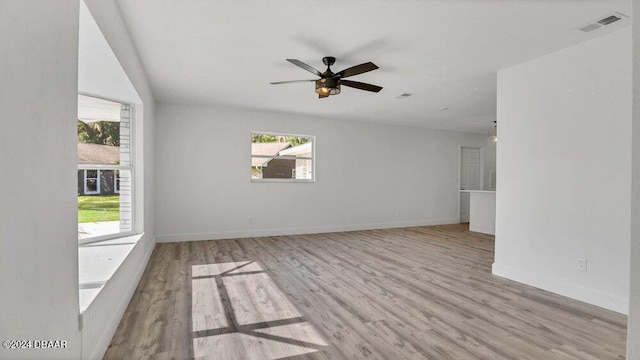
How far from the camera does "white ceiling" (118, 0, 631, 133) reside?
2.40 meters

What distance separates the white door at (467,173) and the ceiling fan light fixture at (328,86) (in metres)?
6.07

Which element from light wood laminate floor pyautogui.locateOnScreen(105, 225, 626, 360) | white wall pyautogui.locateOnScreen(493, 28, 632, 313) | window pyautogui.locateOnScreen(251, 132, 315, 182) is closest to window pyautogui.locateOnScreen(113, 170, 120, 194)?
A: light wood laminate floor pyautogui.locateOnScreen(105, 225, 626, 360)

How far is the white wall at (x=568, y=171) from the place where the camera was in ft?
8.96

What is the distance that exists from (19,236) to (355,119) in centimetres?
626

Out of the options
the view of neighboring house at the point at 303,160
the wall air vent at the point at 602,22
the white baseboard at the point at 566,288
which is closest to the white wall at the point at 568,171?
the white baseboard at the point at 566,288

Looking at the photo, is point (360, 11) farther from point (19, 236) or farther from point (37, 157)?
point (19, 236)

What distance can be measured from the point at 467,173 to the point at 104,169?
26.6 feet

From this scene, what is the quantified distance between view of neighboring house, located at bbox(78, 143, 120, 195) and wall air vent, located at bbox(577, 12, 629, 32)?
4.53 metres

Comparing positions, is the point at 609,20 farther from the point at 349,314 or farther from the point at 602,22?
the point at 349,314

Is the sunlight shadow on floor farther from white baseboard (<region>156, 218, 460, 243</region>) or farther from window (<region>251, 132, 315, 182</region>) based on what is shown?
window (<region>251, 132, 315, 182</region>)

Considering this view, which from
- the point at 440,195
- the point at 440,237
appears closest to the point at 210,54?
the point at 440,237

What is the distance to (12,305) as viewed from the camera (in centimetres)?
100

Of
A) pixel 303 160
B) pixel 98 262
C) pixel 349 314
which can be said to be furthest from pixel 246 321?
pixel 303 160

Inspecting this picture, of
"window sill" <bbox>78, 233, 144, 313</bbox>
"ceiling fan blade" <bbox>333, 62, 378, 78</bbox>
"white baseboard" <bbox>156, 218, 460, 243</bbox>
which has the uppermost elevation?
"ceiling fan blade" <bbox>333, 62, 378, 78</bbox>
